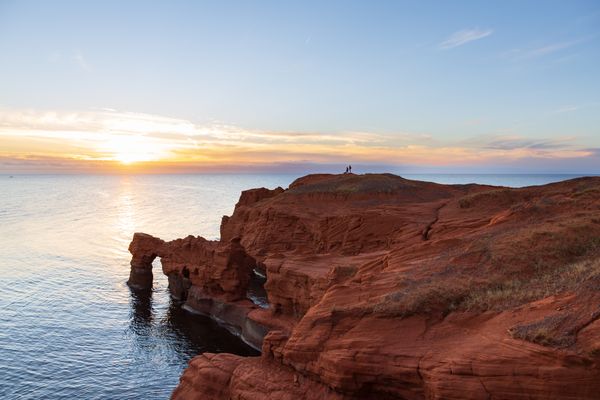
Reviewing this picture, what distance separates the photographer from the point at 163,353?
3912 cm

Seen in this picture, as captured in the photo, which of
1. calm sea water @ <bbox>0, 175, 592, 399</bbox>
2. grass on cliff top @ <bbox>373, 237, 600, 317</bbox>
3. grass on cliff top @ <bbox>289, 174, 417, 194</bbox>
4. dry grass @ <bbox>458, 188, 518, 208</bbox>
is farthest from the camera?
grass on cliff top @ <bbox>289, 174, 417, 194</bbox>

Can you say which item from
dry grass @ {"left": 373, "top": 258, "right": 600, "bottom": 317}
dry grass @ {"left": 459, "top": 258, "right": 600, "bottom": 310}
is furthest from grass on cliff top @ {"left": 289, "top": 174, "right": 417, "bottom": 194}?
dry grass @ {"left": 459, "top": 258, "right": 600, "bottom": 310}

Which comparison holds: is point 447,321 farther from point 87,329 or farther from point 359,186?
point 359,186

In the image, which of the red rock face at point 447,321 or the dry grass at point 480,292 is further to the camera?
the dry grass at point 480,292

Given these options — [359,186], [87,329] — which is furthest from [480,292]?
[359,186]

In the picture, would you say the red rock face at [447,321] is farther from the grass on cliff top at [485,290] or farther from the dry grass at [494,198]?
the dry grass at [494,198]

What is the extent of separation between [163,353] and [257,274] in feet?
97.9

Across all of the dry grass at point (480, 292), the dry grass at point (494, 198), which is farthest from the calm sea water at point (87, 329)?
the dry grass at point (494, 198)

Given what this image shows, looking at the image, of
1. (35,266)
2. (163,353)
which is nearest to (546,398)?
(163,353)

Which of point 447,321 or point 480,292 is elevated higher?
point 480,292

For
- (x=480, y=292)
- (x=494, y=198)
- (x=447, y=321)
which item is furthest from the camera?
(x=494, y=198)

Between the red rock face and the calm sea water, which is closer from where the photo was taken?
the red rock face

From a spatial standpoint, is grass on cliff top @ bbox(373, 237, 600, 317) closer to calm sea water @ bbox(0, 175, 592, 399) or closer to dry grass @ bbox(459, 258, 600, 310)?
dry grass @ bbox(459, 258, 600, 310)

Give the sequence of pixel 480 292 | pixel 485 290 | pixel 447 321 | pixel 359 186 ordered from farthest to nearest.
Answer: pixel 359 186, pixel 485 290, pixel 480 292, pixel 447 321
